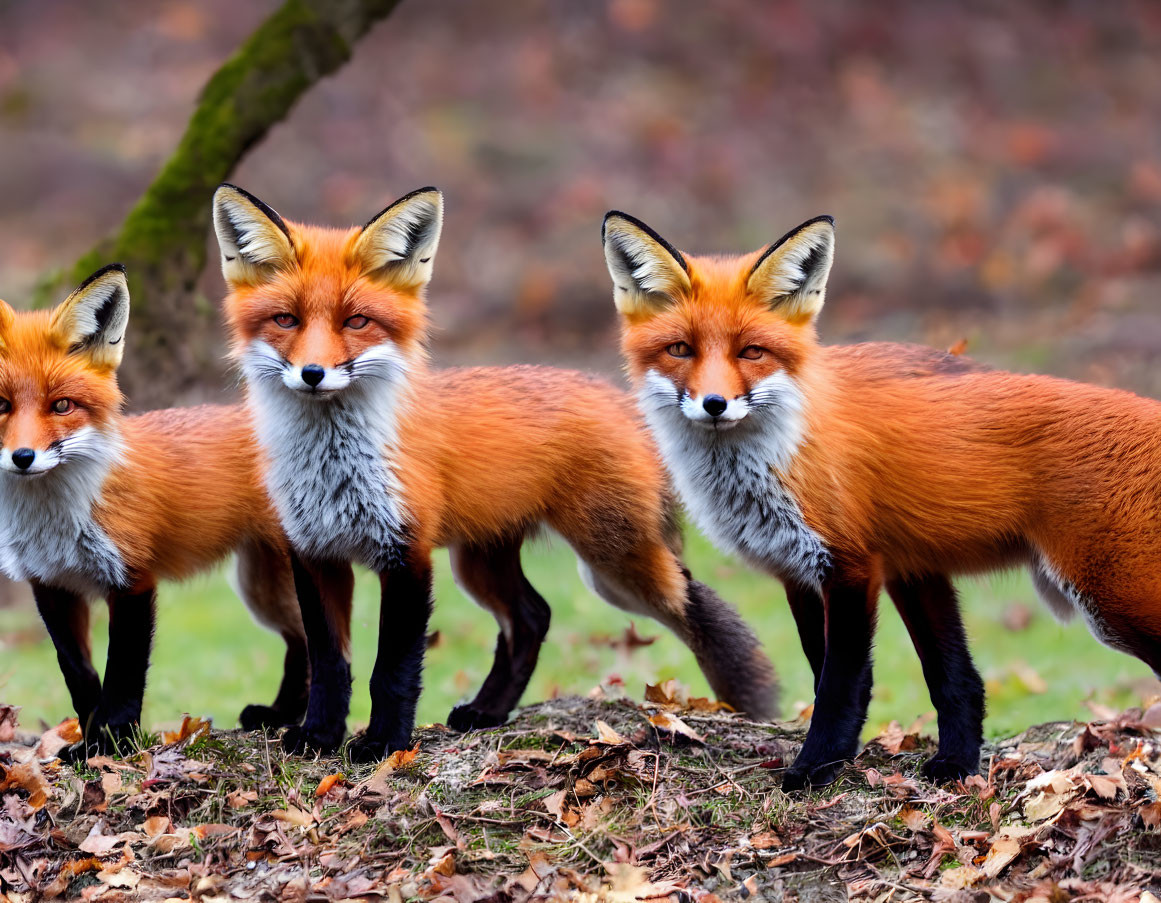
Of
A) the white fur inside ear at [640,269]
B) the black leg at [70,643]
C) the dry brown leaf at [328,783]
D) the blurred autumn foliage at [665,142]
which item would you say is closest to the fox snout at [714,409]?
the white fur inside ear at [640,269]

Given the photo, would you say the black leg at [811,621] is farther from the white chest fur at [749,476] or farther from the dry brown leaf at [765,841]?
the dry brown leaf at [765,841]

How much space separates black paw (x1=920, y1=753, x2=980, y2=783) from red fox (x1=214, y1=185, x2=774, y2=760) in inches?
54.9

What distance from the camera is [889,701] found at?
917cm

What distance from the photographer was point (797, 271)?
5000mm

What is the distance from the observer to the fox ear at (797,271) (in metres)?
4.93

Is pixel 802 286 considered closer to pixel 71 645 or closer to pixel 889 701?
pixel 71 645

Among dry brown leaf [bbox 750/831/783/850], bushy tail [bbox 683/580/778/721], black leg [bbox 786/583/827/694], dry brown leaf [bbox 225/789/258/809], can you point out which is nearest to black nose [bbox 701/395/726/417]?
black leg [bbox 786/583/827/694]

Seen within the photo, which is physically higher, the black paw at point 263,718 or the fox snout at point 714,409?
the fox snout at point 714,409

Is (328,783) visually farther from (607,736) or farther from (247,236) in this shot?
(247,236)

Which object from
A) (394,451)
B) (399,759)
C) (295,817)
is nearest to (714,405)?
(394,451)

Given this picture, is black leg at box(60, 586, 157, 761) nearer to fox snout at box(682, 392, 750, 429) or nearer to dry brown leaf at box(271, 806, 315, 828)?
dry brown leaf at box(271, 806, 315, 828)

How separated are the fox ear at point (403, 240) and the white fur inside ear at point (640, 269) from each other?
0.73 meters

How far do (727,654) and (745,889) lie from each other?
5.95 ft

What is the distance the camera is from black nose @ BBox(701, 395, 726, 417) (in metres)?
4.62
